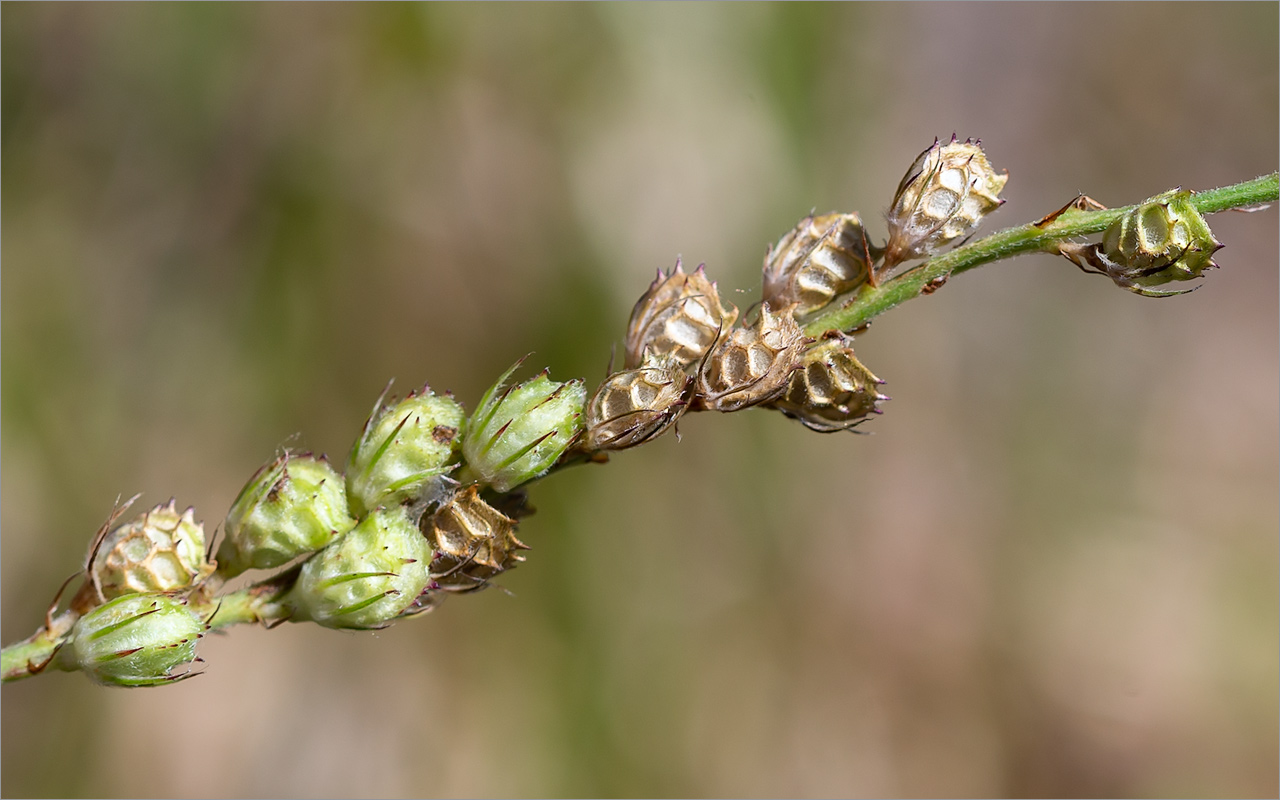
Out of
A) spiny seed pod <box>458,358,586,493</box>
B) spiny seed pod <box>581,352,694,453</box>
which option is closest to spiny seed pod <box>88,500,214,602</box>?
spiny seed pod <box>458,358,586,493</box>

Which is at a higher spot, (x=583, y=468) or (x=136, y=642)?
(x=583, y=468)

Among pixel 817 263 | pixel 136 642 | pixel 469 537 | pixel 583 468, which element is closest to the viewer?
pixel 136 642

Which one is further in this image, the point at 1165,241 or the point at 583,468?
the point at 583,468

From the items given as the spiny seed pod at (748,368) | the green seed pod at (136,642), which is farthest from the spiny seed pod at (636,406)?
the green seed pod at (136,642)

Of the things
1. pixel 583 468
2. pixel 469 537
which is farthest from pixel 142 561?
pixel 583 468

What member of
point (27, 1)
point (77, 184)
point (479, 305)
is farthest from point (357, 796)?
point (27, 1)

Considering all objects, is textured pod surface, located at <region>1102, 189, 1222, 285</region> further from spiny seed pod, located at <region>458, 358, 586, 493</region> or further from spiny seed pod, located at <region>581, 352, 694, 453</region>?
spiny seed pod, located at <region>458, 358, 586, 493</region>

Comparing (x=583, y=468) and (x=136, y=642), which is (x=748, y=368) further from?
(x=583, y=468)
